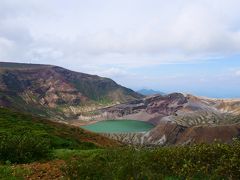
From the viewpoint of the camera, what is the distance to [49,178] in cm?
1747

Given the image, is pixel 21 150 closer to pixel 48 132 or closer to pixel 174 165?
pixel 174 165

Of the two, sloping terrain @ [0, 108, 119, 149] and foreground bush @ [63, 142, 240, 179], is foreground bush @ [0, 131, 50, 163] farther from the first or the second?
sloping terrain @ [0, 108, 119, 149]

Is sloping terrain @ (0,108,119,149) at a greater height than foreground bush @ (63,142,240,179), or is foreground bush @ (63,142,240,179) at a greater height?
foreground bush @ (63,142,240,179)

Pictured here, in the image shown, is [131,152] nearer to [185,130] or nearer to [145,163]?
[145,163]

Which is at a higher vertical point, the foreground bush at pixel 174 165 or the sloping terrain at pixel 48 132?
the foreground bush at pixel 174 165

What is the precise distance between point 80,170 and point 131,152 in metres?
2.73

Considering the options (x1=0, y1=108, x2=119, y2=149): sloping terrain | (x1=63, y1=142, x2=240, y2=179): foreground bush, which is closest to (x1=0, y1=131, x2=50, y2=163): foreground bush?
(x1=63, y1=142, x2=240, y2=179): foreground bush

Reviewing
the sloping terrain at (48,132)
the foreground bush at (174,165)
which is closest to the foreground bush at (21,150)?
the foreground bush at (174,165)

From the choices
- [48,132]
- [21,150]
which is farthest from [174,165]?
[48,132]

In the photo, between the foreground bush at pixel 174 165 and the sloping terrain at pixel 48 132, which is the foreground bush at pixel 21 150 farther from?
the sloping terrain at pixel 48 132

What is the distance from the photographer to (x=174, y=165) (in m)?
13.5

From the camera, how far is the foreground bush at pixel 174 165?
12.8 meters

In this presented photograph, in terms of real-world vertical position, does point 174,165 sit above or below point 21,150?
above

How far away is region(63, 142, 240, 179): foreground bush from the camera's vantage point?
12.8 metres
